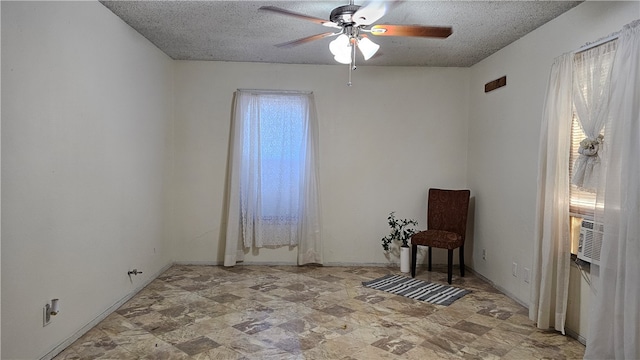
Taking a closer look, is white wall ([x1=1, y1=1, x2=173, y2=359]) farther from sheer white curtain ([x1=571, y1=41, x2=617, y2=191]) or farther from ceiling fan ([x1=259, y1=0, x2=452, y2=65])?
sheer white curtain ([x1=571, y1=41, x2=617, y2=191])

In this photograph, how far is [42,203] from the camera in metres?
2.35

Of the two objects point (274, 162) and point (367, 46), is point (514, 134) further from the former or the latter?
point (274, 162)

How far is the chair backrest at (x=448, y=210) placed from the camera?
4398 millimetres

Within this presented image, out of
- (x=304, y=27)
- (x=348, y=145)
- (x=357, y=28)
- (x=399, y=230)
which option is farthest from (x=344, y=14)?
(x=399, y=230)

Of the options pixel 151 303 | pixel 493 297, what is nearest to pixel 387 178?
pixel 493 297

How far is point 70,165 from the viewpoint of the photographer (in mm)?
2637

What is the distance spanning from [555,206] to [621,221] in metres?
0.61

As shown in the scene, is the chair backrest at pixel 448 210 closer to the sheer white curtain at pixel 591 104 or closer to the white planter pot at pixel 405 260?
the white planter pot at pixel 405 260

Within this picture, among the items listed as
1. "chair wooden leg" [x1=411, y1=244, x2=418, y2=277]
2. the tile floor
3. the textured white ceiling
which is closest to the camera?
the tile floor

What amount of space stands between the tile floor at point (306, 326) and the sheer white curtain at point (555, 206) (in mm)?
249

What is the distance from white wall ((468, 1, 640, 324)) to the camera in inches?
115

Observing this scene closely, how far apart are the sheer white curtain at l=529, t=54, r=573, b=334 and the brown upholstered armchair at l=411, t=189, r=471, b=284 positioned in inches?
47.1

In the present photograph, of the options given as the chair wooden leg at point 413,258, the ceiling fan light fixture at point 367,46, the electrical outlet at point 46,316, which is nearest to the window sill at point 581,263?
the chair wooden leg at point 413,258

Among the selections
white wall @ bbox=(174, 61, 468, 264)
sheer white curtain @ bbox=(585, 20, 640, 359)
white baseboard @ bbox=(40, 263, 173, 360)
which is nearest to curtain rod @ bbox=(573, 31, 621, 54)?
sheer white curtain @ bbox=(585, 20, 640, 359)
